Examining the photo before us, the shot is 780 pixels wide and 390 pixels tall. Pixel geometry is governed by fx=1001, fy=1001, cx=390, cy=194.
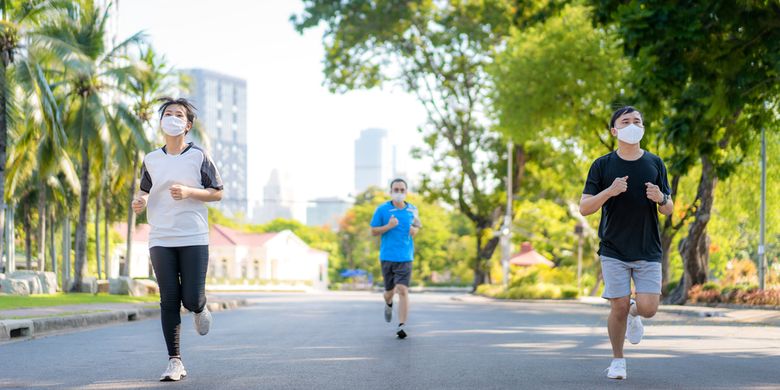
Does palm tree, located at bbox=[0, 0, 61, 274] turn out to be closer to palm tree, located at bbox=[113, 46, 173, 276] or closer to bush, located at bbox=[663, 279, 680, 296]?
palm tree, located at bbox=[113, 46, 173, 276]

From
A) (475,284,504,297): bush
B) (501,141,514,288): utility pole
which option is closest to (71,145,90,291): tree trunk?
→ (475,284,504,297): bush

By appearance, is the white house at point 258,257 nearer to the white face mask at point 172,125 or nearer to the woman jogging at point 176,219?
the woman jogging at point 176,219

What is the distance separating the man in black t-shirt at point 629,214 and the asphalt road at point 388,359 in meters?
0.68

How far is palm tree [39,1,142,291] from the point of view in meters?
27.4

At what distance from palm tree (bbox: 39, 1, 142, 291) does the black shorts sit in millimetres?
16934

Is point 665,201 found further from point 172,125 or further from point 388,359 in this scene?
point 172,125

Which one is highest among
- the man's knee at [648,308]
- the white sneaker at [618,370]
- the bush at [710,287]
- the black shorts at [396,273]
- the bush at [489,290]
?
Result: the black shorts at [396,273]

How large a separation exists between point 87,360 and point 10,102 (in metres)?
16.4

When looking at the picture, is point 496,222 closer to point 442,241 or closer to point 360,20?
point 360,20

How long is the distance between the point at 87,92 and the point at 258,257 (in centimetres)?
5893

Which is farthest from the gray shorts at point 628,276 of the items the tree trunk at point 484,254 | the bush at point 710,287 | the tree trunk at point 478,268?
the tree trunk at point 484,254

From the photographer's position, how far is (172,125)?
6.98 metres

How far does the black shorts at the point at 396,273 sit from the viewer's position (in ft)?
38.6

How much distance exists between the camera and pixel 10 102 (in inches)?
920
